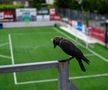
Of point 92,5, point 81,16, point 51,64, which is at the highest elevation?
point 51,64

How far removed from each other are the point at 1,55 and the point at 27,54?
151 cm

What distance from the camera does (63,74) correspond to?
13.9 ft

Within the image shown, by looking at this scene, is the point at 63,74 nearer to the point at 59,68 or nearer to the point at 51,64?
the point at 59,68

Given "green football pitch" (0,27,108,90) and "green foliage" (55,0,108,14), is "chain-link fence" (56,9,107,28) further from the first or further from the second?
"green football pitch" (0,27,108,90)

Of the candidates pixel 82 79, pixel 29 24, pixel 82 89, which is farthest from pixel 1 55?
pixel 29 24

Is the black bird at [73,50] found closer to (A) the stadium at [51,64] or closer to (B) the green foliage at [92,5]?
(A) the stadium at [51,64]

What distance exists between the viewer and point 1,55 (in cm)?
1833

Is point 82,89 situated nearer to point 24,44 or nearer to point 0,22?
point 24,44

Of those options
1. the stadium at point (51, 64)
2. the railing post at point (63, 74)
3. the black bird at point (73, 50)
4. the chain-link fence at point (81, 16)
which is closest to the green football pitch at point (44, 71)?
the stadium at point (51, 64)

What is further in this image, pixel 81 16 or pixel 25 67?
pixel 81 16

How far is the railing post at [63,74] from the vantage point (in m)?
4.23

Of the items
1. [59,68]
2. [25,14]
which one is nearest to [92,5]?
[25,14]

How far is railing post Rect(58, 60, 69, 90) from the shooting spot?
166 inches

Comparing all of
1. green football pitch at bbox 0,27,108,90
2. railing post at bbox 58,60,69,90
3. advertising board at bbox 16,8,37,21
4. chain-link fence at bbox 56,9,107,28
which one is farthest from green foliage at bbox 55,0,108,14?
railing post at bbox 58,60,69,90
